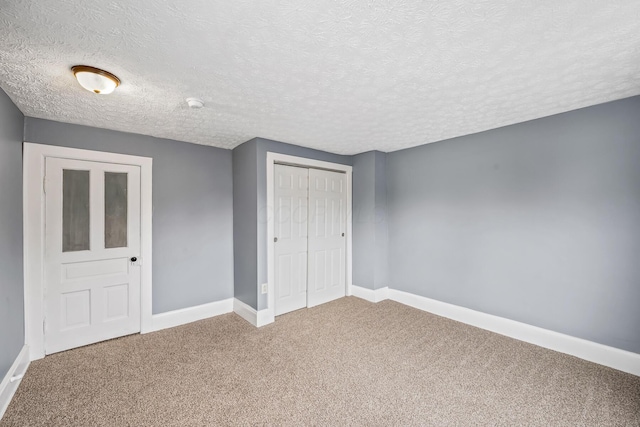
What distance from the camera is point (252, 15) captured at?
1.28 meters

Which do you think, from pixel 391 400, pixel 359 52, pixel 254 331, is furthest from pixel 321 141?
pixel 391 400

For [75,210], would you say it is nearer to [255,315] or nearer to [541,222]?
[255,315]

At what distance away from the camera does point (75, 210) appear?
2.79 meters

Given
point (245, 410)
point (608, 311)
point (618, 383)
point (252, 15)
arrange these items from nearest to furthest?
point (252, 15)
point (245, 410)
point (618, 383)
point (608, 311)

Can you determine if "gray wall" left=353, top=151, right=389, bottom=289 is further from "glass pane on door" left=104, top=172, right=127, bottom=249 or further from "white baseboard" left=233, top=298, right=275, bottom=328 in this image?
"glass pane on door" left=104, top=172, right=127, bottom=249

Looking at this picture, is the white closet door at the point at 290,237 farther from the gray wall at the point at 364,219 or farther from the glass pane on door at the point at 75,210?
the glass pane on door at the point at 75,210

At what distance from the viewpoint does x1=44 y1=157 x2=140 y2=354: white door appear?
8.80ft

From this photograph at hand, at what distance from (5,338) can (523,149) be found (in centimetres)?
480

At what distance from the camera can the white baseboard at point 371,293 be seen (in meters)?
4.09

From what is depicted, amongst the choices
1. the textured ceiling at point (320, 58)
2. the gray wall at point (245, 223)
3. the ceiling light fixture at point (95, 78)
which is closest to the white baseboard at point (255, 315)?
the gray wall at point (245, 223)

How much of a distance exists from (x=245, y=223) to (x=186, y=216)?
2.42ft

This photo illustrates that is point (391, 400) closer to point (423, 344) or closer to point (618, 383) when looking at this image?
point (423, 344)

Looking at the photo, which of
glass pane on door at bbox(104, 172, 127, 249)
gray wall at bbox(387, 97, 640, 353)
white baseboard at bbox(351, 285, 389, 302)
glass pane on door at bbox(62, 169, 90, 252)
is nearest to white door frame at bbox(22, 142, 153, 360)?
glass pane on door at bbox(62, 169, 90, 252)

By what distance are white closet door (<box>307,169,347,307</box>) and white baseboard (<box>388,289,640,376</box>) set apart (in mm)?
1192
